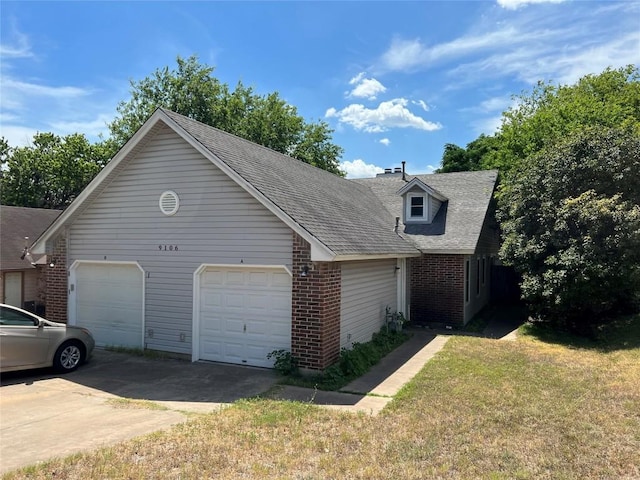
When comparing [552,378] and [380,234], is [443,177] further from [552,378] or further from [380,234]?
[552,378]

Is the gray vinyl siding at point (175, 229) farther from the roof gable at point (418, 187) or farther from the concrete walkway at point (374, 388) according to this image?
the roof gable at point (418, 187)

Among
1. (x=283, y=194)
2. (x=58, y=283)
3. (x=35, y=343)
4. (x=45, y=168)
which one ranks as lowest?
(x=35, y=343)

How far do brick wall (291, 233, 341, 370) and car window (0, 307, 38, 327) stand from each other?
17.0 ft

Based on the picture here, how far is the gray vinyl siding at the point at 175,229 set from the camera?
10008 mm

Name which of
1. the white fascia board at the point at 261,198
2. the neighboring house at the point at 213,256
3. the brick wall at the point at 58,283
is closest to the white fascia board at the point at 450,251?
the neighboring house at the point at 213,256

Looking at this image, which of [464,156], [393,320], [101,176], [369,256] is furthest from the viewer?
[464,156]

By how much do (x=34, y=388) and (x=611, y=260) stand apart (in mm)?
14150

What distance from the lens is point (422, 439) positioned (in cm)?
616

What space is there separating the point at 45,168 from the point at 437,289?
35019mm

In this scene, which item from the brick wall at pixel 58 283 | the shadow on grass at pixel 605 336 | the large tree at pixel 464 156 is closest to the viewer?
the brick wall at pixel 58 283

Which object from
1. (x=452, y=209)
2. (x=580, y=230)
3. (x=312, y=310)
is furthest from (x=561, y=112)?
(x=312, y=310)

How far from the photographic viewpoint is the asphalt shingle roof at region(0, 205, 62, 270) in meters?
17.4

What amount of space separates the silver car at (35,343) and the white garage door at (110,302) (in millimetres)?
1643

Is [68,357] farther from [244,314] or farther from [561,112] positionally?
[561,112]
